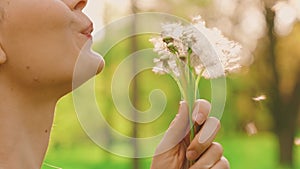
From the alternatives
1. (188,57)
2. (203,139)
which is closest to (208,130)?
(203,139)

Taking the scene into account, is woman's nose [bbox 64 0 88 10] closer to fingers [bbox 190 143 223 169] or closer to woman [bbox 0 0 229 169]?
woman [bbox 0 0 229 169]

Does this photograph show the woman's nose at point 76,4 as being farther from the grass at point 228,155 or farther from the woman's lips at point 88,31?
the grass at point 228,155

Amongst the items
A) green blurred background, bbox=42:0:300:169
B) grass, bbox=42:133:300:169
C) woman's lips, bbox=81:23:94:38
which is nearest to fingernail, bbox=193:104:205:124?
woman's lips, bbox=81:23:94:38

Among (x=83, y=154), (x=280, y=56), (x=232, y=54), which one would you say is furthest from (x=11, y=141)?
(x=280, y=56)

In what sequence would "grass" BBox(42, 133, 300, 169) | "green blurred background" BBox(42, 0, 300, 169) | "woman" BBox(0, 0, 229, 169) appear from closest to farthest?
"woman" BBox(0, 0, 229, 169) → "green blurred background" BBox(42, 0, 300, 169) → "grass" BBox(42, 133, 300, 169)

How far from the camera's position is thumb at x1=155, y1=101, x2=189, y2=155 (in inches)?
36.8

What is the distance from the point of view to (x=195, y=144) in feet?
2.96

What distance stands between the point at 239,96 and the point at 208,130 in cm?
578

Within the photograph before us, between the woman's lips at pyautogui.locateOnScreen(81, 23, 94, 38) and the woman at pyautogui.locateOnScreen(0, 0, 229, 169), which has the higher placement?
the woman's lips at pyautogui.locateOnScreen(81, 23, 94, 38)

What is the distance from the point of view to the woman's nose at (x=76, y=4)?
0.90 m

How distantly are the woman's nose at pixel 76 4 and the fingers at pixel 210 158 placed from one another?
0.26 metres

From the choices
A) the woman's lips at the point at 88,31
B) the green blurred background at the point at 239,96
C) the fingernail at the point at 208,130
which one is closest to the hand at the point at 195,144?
the fingernail at the point at 208,130

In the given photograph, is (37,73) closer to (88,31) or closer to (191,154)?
(88,31)

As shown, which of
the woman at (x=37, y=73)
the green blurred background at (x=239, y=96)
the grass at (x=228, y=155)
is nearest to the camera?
the woman at (x=37, y=73)
